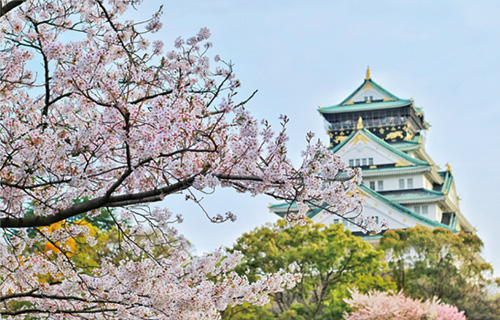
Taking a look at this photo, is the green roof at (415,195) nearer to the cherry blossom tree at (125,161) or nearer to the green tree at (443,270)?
the green tree at (443,270)

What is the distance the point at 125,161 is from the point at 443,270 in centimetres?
2012

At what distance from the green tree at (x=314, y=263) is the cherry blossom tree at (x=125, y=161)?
44.2 ft

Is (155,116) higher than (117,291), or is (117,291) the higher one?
(155,116)

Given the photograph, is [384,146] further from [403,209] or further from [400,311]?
[400,311]

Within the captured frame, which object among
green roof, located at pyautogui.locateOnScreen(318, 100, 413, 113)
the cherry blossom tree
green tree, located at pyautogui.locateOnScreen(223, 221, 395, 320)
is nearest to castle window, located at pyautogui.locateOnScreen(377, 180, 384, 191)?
green roof, located at pyautogui.locateOnScreen(318, 100, 413, 113)

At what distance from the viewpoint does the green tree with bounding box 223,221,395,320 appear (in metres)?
19.5

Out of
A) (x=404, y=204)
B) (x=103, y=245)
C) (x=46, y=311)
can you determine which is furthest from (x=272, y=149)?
(x=404, y=204)

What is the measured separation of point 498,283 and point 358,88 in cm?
2193

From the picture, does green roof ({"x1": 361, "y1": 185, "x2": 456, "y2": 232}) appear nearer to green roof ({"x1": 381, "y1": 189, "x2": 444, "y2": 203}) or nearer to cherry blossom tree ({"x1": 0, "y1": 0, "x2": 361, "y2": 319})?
green roof ({"x1": 381, "y1": 189, "x2": 444, "y2": 203})

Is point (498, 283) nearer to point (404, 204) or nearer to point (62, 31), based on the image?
point (404, 204)

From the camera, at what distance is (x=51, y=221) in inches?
190

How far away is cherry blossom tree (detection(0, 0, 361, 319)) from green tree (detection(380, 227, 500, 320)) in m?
17.9

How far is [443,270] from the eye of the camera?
23.5 metres

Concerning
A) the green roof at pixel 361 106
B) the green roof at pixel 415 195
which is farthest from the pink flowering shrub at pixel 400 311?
the green roof at pixel 361 106
